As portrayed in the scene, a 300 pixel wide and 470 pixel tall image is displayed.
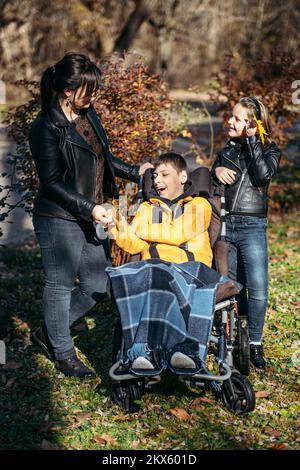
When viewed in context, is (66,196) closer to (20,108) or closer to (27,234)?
(20,108)

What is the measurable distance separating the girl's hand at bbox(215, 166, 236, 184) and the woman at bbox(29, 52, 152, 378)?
1.81 ft

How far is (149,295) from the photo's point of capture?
4.18 metres

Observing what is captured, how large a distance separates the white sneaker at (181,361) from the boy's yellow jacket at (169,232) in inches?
32.0

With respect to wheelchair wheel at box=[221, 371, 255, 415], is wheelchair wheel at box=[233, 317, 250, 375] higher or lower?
higher

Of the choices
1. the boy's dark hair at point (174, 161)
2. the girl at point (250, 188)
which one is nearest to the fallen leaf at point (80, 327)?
the girl at point (250, 188)

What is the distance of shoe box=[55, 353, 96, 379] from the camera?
4.89 meters

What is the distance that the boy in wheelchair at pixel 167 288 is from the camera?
4109 mm

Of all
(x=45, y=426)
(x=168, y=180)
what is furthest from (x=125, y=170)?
(x=45, y=426)

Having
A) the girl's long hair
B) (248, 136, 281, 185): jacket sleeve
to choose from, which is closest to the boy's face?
(248, 136, 281, 185): jacket sleeve

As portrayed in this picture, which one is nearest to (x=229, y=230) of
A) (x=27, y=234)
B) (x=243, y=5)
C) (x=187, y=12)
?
(x=27, y=234)

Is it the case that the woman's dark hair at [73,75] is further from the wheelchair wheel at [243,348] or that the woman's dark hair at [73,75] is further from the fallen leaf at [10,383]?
the fallen leaf at [10,383]

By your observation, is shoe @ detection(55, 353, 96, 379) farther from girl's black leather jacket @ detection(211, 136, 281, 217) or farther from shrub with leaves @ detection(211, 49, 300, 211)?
shrub with leaves @ detection(211, 49, 300, 211)

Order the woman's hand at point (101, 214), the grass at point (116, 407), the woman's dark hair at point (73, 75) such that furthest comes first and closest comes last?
the woman's dark hair at point (73, 75) < the woman's hand at point (101, 214) < the grass at point (116, 407)

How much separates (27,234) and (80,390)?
187 inches
